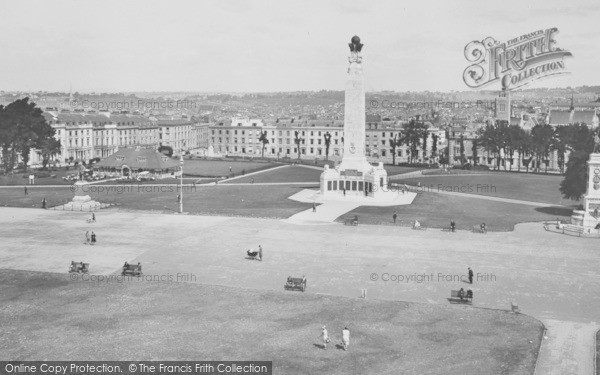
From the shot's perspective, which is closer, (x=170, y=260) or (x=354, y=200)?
(x=170, y=260)

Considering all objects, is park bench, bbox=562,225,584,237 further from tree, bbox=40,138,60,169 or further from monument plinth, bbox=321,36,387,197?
tree, bbox=40,138,60,169

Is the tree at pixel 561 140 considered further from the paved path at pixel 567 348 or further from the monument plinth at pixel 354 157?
the paved path at pixel 567 348

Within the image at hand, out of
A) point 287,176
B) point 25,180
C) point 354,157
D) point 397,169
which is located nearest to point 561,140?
point 397,169

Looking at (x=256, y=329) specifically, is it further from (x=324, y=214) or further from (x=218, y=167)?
(x=218, y=167)

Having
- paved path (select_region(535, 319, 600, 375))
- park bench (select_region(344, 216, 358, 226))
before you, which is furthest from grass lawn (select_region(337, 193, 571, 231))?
paved path (select_region(535, 319, 600, 375))

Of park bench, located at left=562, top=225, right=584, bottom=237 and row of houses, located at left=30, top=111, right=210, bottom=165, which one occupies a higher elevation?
row of houses, located at left=30, top=111, right=210, bottom=165

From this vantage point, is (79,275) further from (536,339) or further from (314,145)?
(314,145)

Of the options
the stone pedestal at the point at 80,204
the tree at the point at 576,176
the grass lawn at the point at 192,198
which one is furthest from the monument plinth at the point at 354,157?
the stone pedestal at the point at 80,204

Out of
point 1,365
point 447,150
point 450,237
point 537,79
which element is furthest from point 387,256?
point 447,150
